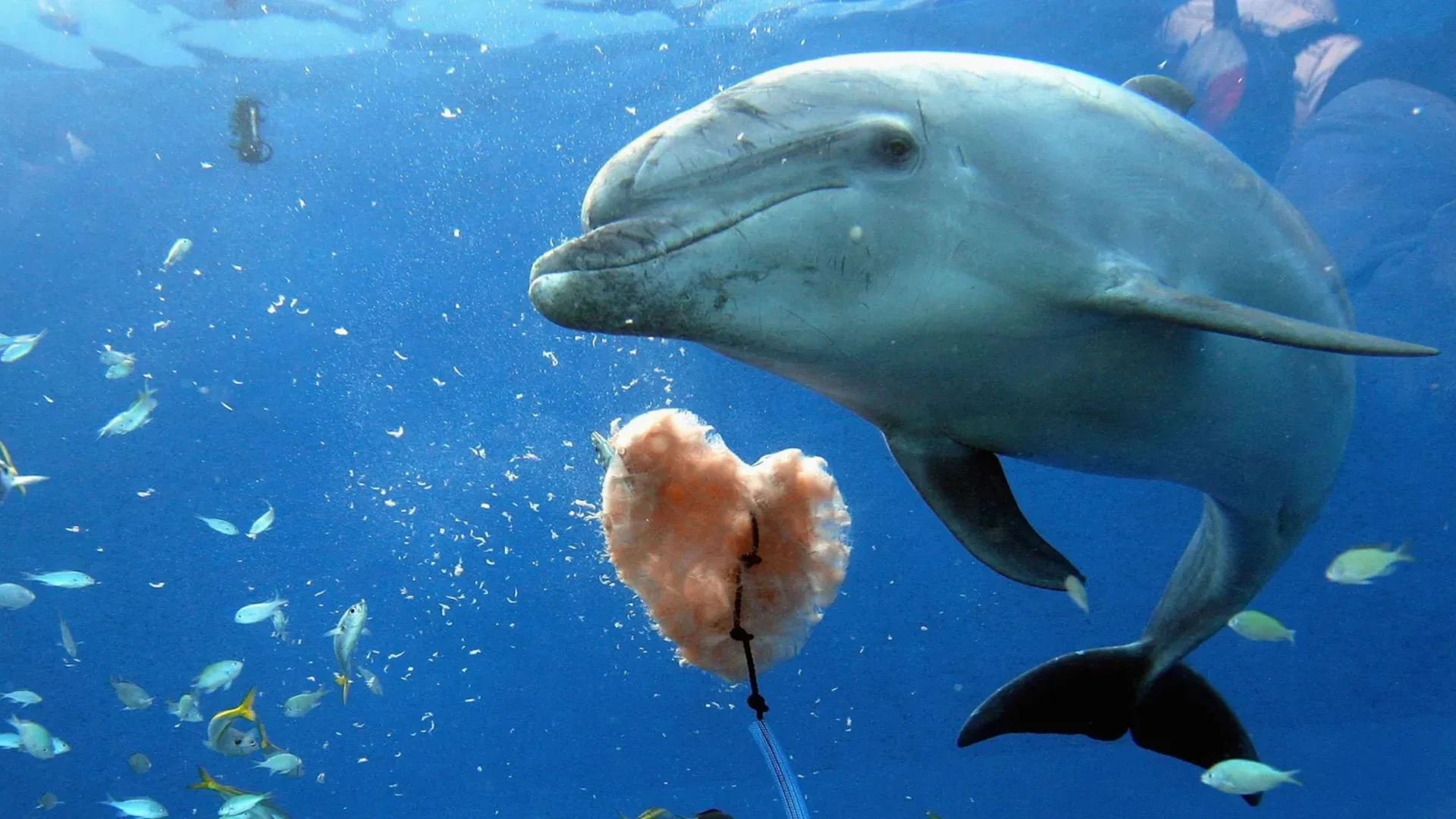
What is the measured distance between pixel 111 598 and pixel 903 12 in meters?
16.3

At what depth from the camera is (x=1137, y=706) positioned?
5555 mm

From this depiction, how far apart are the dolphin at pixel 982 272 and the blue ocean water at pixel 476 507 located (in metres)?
10.4

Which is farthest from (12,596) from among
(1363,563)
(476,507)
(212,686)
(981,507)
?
(1363,563)

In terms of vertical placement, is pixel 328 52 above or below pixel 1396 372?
above

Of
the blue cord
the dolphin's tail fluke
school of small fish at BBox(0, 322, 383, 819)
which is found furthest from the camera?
school of small fish at BBox(0, 322, 383, 819)

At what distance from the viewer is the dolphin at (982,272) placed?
2.44 metres

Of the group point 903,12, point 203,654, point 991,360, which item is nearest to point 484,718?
point 203,654

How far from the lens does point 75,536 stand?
1555cm

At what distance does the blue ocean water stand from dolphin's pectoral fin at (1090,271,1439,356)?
449 inches

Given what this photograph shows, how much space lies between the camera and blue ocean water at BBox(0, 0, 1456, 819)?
14398 mm

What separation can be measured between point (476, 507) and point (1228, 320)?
553 inches

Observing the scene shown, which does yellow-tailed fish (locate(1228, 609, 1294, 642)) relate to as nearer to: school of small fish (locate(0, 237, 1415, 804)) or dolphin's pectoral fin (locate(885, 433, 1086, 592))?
school of small fish (locate(0, 237, 1415, 804))

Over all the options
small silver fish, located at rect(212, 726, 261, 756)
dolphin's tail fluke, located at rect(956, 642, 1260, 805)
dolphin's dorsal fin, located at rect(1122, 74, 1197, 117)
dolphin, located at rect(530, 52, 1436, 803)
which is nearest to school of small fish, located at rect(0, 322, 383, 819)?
small silver fish, located at rect(212, 726, 261, 756)

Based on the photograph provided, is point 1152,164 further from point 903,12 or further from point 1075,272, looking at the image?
point 903,12
